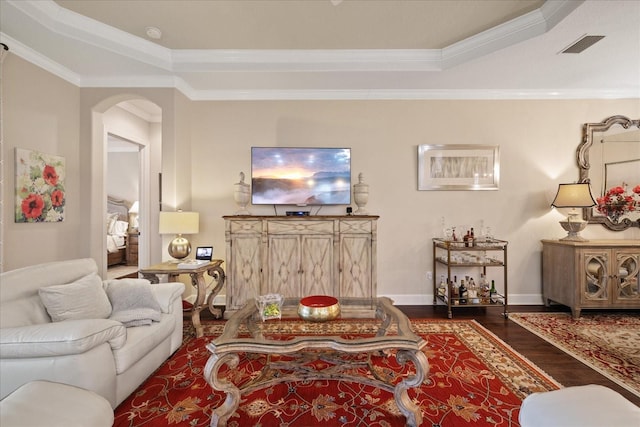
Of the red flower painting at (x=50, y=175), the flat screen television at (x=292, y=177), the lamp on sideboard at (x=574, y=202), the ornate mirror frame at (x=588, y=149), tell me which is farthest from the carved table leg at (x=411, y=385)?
the red flower painting at (x=50, y=175)

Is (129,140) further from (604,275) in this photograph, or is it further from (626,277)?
(626,277)

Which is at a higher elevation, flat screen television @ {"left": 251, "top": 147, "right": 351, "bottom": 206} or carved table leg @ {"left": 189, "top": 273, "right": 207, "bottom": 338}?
flat screen television @ {"left": 251, "top": 147, "right": 351, "bottom": 206}

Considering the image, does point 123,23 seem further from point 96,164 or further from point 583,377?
point 583,377

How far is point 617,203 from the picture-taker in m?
3.58

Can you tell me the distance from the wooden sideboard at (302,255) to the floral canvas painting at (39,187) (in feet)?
6.31

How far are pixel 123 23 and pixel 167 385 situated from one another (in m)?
3.30

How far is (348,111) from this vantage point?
3910 mm

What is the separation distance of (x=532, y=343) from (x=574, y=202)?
1.92 m

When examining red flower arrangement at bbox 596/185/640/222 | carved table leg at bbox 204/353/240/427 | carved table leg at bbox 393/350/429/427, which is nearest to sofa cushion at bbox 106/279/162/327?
carved table leg at bbox 204/353/240/427

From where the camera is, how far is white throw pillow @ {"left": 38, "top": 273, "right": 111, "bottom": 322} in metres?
1.82

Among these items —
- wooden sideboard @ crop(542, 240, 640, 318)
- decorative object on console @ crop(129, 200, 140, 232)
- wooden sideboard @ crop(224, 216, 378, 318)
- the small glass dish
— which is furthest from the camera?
decorative object on console @ crop(129, 200, 140, 232)

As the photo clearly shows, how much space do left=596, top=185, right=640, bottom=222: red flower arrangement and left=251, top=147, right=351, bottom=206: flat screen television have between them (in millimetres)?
3382

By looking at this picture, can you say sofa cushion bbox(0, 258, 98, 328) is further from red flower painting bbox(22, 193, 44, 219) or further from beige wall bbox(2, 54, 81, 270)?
red flower painting bbox(22, 193, 44, 219)

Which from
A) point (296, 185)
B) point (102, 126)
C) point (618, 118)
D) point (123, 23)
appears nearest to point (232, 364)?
point (296, 185)
